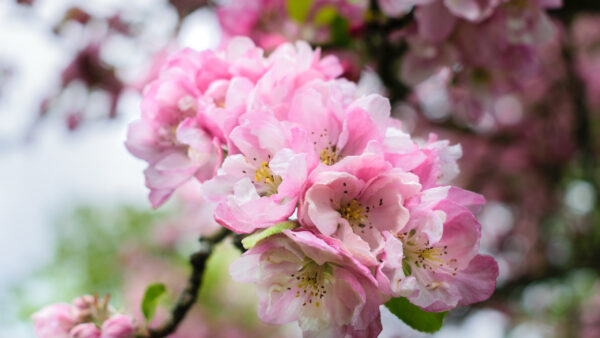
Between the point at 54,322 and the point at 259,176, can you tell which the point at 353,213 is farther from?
A: the point at 54,322

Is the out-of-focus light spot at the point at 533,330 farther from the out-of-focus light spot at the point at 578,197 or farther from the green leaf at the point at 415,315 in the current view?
the green leaf at the point at 415,315

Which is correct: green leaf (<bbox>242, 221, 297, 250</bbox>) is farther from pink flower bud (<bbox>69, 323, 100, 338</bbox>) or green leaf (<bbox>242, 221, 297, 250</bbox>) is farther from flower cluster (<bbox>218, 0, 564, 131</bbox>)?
flower cluster (<bbox>218, 0, 564, 131</bbox>)

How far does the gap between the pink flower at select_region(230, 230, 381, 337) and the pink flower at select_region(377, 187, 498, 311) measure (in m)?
0.05

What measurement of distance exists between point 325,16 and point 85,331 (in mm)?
975

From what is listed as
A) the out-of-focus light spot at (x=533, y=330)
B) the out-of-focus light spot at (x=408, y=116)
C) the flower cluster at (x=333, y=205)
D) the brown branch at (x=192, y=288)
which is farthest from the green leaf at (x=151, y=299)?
the out-of-focus light spot at (x=533, y=330)

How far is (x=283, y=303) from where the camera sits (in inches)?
26.4

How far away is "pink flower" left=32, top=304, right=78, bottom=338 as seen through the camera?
869mm

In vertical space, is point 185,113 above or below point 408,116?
above

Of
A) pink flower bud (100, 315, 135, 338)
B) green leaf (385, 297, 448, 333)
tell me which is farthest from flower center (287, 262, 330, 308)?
pink flower bud (100, 315, 135, 338)

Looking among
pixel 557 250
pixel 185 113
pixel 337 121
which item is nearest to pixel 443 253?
pixel 337 121

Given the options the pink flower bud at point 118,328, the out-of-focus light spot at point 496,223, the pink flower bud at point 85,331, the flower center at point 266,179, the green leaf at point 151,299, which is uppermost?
the flower center at point 266,179

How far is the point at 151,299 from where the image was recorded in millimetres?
993

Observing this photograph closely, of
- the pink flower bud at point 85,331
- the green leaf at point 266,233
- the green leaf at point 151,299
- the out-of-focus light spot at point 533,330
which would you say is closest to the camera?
the green leaf at point 266,233

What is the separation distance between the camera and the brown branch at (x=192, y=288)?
3.04 feet
